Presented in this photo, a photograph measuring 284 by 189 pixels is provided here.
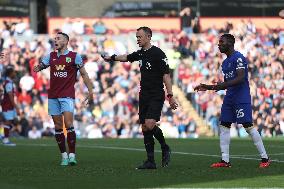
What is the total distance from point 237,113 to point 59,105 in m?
3.05

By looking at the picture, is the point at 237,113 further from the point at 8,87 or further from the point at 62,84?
the point at 8,87

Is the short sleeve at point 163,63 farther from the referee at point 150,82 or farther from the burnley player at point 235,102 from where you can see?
the burnley player at point 235,102

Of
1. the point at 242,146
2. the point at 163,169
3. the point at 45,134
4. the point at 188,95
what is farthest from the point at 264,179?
the point at 188,95

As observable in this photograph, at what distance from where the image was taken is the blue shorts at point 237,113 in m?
15.7

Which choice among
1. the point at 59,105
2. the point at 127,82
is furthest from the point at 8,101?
the point at 127,82

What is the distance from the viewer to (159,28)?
4106cm

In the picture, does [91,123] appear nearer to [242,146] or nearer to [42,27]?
[42,27]

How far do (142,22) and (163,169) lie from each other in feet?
85.5

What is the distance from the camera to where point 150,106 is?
15656mm

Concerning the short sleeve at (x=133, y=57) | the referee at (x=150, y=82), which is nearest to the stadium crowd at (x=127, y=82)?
the short sleeve at (x=133, y=57)

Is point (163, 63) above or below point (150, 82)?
above

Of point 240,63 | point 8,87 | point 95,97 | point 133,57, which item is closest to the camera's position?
point 240,63

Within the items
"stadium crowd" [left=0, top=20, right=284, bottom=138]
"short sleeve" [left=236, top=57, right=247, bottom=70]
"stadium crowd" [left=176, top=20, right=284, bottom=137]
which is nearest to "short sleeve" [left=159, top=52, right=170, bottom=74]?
"short sleeve" [left=236, top=57, right=247, bottom=70]

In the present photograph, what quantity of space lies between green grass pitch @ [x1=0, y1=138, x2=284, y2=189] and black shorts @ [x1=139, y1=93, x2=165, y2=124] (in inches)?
33.0
